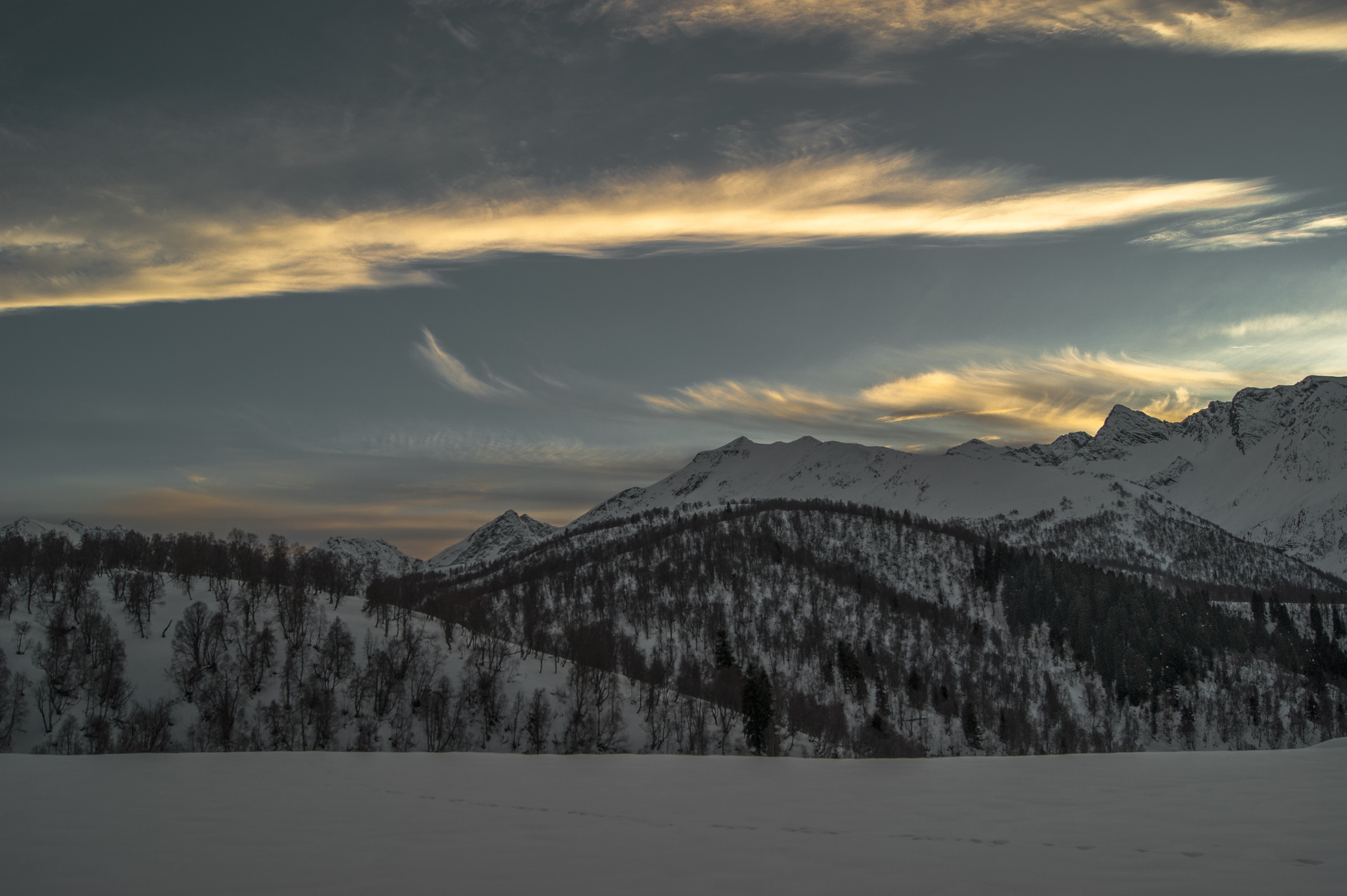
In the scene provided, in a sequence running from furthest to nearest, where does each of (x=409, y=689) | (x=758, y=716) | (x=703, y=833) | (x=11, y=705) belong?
(x=409, y=689)
(x=11, y=705)
(x=758, y=716)
(x=703, y=833)

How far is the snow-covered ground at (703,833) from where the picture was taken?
1473 cm

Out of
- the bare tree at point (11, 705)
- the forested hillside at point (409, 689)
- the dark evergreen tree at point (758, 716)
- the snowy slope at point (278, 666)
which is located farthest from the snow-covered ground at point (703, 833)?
the snowy slope at point (278, 666)

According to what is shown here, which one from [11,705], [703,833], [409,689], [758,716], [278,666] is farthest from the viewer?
[278,666]

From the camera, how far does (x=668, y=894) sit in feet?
45.2

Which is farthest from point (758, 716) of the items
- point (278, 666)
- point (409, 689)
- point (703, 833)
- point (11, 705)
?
point (11, 705)

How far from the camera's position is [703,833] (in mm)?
20641

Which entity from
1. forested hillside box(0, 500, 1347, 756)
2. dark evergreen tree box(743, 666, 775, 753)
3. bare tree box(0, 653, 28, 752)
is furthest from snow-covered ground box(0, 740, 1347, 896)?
bare tree box(0, 653, 28, 752)

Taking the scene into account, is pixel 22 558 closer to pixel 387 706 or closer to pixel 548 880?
pixel 387 706

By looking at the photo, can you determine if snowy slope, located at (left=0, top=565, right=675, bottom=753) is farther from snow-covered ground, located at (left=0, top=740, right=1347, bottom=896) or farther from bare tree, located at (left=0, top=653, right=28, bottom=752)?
snow-covered ground, located at (left=0, top=740, right=1347, bottom=896)

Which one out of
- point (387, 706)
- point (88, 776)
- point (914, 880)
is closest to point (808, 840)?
point (914, 880)

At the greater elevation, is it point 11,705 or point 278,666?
point 278,666

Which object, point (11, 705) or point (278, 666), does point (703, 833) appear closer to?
point (11, 705)

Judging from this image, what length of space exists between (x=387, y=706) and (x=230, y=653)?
33.2 metres

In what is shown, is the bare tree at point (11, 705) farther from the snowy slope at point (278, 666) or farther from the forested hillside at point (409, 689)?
the snowy slope at point (278, 666)
